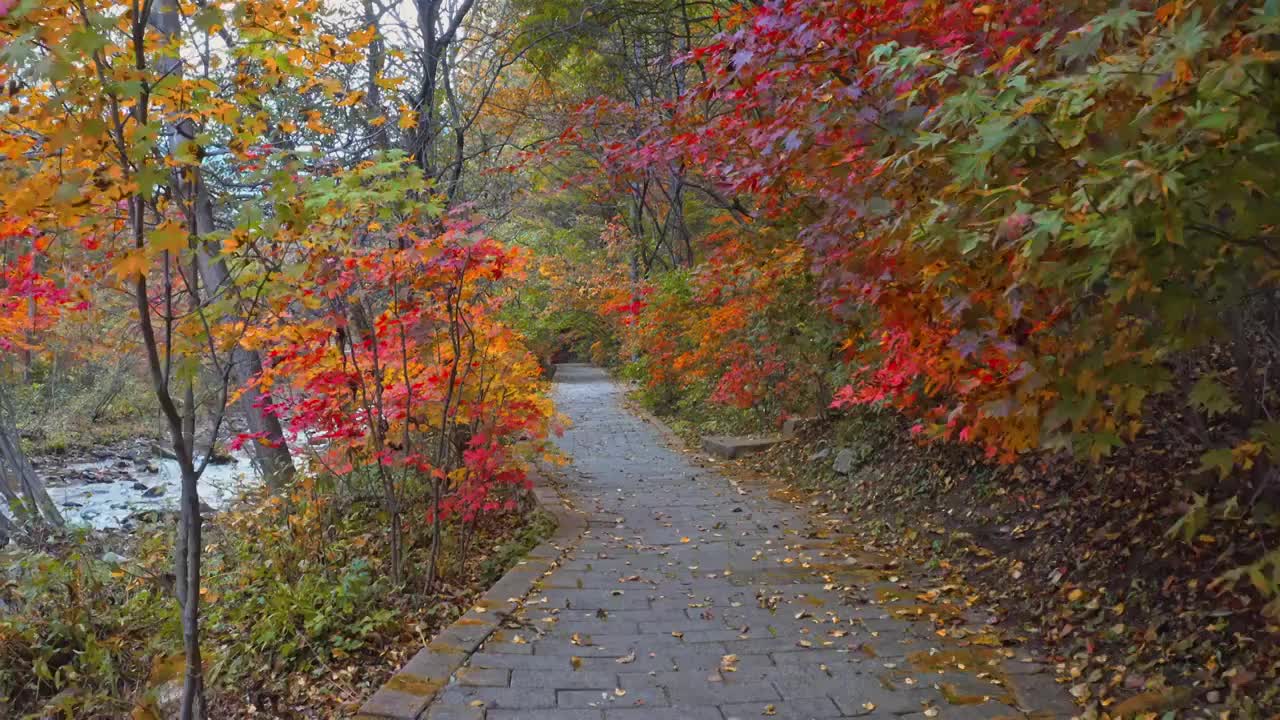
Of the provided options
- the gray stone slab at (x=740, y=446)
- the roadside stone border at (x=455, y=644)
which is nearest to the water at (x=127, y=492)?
the gray stone slab at (x=740, y=446)

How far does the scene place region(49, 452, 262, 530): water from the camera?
31.8ft

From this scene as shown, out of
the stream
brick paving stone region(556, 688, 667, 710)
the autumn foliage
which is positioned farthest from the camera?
the stream

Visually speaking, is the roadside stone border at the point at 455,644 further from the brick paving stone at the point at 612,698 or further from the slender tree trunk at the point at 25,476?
the slender tree trunk at the point at 25,476

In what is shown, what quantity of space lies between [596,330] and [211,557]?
18.2 m

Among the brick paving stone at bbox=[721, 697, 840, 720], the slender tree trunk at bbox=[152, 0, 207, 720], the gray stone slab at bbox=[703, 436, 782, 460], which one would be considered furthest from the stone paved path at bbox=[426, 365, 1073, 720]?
the gray stone slab at bbox=[703, 436, 782, 460]

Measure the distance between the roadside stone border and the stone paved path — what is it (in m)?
0.07

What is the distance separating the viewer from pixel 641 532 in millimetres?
5617

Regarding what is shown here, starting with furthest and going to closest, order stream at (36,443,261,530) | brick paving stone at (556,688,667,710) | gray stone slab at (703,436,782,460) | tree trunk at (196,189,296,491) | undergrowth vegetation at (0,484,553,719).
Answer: stream at (36,443,261,530), gray stone slab at (703,436,782,460), tree trunk at (196,189,296,491), undergrowth vegetation at (0,484,553,719), brick paving stone at (556,688,667,710)

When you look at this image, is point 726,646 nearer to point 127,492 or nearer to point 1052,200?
point 1052,200

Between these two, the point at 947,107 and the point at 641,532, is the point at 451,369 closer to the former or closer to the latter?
the point at 641,532

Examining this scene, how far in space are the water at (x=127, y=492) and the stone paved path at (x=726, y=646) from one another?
18.8ft

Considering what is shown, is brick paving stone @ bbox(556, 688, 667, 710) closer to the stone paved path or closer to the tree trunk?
the stone paved path

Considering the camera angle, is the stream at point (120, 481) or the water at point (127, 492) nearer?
the water at point (127, 492)

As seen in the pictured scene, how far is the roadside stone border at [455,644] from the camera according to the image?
2.90 m
